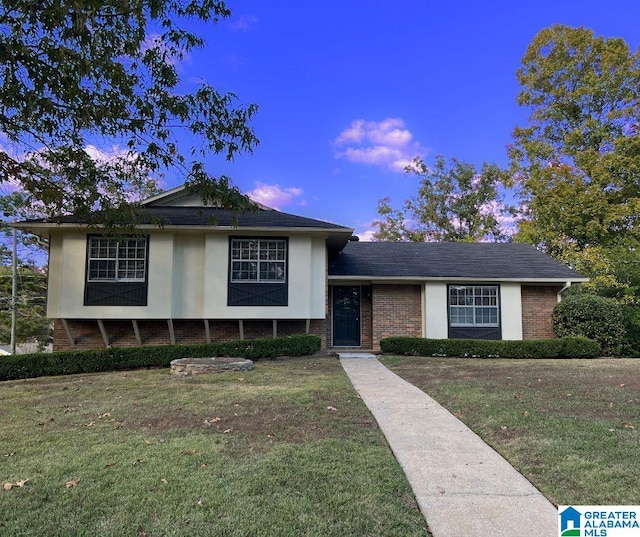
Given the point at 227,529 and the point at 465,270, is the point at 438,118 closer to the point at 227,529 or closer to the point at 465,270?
the point at 465,270

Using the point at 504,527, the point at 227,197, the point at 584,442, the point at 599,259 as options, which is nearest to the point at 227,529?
the point at 504,527

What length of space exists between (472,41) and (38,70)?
1173 cm

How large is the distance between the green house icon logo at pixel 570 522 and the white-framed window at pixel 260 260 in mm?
10918

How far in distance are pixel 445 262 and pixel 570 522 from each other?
46.6ft

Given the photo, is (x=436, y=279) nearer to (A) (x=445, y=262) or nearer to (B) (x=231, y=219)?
(A) (x=445, y=262)

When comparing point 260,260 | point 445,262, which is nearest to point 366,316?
point 445,262

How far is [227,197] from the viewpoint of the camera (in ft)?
23.7

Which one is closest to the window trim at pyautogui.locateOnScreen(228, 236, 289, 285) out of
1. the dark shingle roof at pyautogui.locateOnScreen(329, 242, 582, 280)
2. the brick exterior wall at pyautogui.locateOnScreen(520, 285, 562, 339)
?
the dark shingle roof at pyautogui.locateOnScreen(329, 242, 582, 280)

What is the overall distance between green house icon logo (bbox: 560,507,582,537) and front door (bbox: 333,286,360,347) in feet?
42.3

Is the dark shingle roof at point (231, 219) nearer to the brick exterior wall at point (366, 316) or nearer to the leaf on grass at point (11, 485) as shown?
the brick exterior wall at point (366, 316)

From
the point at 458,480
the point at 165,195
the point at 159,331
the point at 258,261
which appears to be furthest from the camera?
the point at 165,195

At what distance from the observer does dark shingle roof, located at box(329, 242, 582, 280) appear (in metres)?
15.9

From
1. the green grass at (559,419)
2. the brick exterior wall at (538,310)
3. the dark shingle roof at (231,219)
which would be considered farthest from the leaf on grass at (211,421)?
the brick exterior wall at (538,310)

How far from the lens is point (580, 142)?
79.4ft
